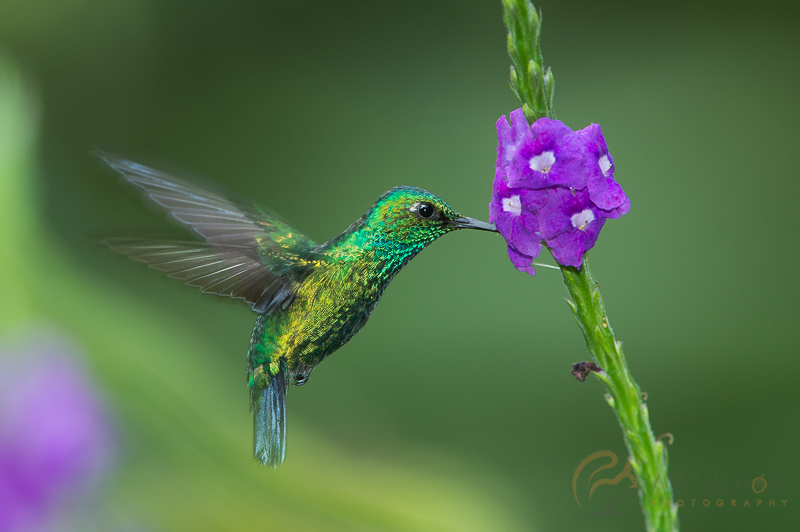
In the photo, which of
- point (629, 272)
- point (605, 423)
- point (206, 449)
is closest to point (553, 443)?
point (605, 423)

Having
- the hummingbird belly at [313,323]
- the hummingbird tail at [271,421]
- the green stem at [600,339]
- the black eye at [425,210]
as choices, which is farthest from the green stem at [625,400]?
the hummingbird tail at [271,421]

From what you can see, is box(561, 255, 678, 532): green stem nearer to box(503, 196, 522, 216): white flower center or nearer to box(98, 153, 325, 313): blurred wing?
box(503, 196, 522, 216): white flower center

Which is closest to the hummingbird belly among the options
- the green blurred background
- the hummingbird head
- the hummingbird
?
the hummingbird

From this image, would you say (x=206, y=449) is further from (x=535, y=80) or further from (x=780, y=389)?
(x=780, y=389)

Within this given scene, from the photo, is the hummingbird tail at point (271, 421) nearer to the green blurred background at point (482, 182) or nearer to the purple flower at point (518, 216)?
the purple flower at point (518, 216)

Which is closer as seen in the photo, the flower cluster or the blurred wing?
the flower cluster
